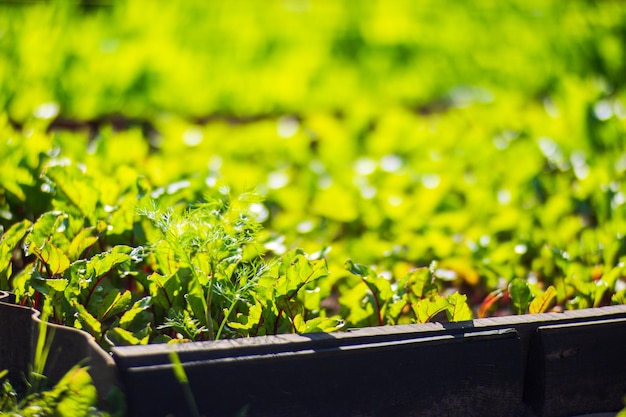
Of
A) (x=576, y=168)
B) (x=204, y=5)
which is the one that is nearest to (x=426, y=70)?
(x=204, y=5)

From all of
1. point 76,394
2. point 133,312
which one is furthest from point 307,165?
point 76,394

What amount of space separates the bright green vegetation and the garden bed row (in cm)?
11

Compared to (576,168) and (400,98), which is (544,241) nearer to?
(576,168)

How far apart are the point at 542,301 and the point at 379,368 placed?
562 mm

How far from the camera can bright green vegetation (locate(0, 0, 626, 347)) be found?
75.3 inches

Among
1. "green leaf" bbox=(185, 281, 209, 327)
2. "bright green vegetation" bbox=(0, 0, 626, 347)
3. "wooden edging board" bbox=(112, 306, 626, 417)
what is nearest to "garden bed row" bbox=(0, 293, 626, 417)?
"wooden edging board" bbox=(112, 306, 626, 417)

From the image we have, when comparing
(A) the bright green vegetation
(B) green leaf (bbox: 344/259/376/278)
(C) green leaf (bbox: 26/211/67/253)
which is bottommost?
(A) the bright green vegetation

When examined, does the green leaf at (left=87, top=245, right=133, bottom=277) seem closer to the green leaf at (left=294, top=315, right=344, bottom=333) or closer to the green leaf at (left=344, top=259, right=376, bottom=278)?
the green leaf at (left=294, top=315, right=344, bottom=333)

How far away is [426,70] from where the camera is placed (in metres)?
5.34


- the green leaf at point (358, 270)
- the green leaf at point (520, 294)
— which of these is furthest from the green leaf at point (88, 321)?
the green leaf at point (520, 294)

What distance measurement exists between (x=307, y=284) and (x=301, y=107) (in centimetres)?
292

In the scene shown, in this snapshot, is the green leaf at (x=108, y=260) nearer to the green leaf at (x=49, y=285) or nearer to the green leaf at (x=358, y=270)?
the green leaf at (x=49, y=285)

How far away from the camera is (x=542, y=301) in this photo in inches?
80.6

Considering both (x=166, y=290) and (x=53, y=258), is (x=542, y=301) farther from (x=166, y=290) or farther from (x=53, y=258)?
(x=53, y=258)
